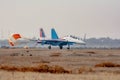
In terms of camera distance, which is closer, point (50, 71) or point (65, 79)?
point (65, 79)

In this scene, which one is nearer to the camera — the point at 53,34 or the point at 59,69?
the point at 59,69

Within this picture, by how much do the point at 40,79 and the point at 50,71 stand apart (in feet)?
35.4

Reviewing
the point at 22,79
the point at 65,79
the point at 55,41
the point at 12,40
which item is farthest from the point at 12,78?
the point at 55,41

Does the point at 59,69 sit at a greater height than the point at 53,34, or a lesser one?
lesser

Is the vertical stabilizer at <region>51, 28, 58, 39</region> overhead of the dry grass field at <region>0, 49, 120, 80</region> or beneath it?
overhead

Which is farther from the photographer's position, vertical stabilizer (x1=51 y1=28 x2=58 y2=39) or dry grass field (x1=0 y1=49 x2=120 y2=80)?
vertical stabilizer (x1=51 y1=28 x2=58 y2=39)

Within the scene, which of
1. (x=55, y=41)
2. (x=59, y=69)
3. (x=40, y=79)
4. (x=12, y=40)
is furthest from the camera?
(x=55, y=41)

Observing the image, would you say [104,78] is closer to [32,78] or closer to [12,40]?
[32,78]

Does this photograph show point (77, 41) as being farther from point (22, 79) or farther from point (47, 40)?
point (22, 79)

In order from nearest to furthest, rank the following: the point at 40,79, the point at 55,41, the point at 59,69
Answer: the point at 40,79, the point at 59,69, the point at 55,41

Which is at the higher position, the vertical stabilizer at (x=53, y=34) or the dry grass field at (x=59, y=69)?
the vertical stabilizer at (x=53, y=34)

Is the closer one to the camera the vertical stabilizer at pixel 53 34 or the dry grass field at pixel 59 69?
the dry grass field at pixel 59 69

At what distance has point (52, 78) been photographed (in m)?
34.2

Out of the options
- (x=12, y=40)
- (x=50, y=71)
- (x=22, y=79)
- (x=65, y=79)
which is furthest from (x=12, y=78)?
(x=12, y=40)
